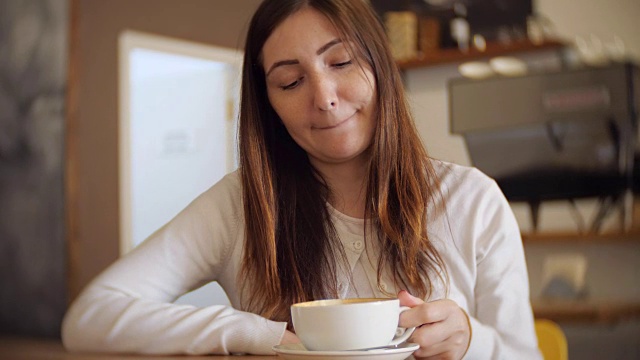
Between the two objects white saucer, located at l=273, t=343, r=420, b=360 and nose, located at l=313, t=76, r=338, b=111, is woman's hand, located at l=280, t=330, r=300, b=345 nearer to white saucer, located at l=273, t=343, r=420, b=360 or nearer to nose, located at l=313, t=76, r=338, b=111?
white saucer, located at l=273, t=343, r=420, b=360

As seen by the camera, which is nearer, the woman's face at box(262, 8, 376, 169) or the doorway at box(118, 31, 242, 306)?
the woman's face at box(262, 8, 376, 169)

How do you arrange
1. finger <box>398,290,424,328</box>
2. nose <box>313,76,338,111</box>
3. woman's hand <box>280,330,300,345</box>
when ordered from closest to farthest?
1. finger <box>398,290,424,328</box>
2. woman's hand <box>280,330,300,345</box>
3. nose <box>313,76,338,111</box>

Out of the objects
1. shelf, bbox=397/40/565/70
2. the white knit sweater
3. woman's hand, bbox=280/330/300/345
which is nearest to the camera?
woman's hand, bbox=280/330/300/345

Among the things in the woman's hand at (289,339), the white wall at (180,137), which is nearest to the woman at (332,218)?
the woman's hand at (289,339)

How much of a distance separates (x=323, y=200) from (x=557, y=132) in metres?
2.08

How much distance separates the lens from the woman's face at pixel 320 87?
4.41 feet

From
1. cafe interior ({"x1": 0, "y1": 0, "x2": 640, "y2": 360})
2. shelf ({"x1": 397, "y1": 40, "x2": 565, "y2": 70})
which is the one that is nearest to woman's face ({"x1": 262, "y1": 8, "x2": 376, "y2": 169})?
cafe interior ({"x1": 0, "y1": 0, "x2": 640, "y2": 360})

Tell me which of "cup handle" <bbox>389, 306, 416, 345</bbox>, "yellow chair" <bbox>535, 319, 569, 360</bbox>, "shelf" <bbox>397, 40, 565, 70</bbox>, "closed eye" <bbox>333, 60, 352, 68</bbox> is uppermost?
"shelf" <bbox>397, 40, 565, 70</bbox>

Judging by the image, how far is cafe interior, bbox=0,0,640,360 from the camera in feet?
10.7

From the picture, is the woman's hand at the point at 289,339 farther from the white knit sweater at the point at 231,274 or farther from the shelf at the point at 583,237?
the shelf at the point at 583,237

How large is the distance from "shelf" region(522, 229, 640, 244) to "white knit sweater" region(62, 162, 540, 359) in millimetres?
2016

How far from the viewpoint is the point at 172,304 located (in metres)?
1.23

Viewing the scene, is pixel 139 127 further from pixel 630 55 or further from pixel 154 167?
pixel 630 55

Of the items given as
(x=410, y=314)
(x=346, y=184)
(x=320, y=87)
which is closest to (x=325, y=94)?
(x=320, y=87)
